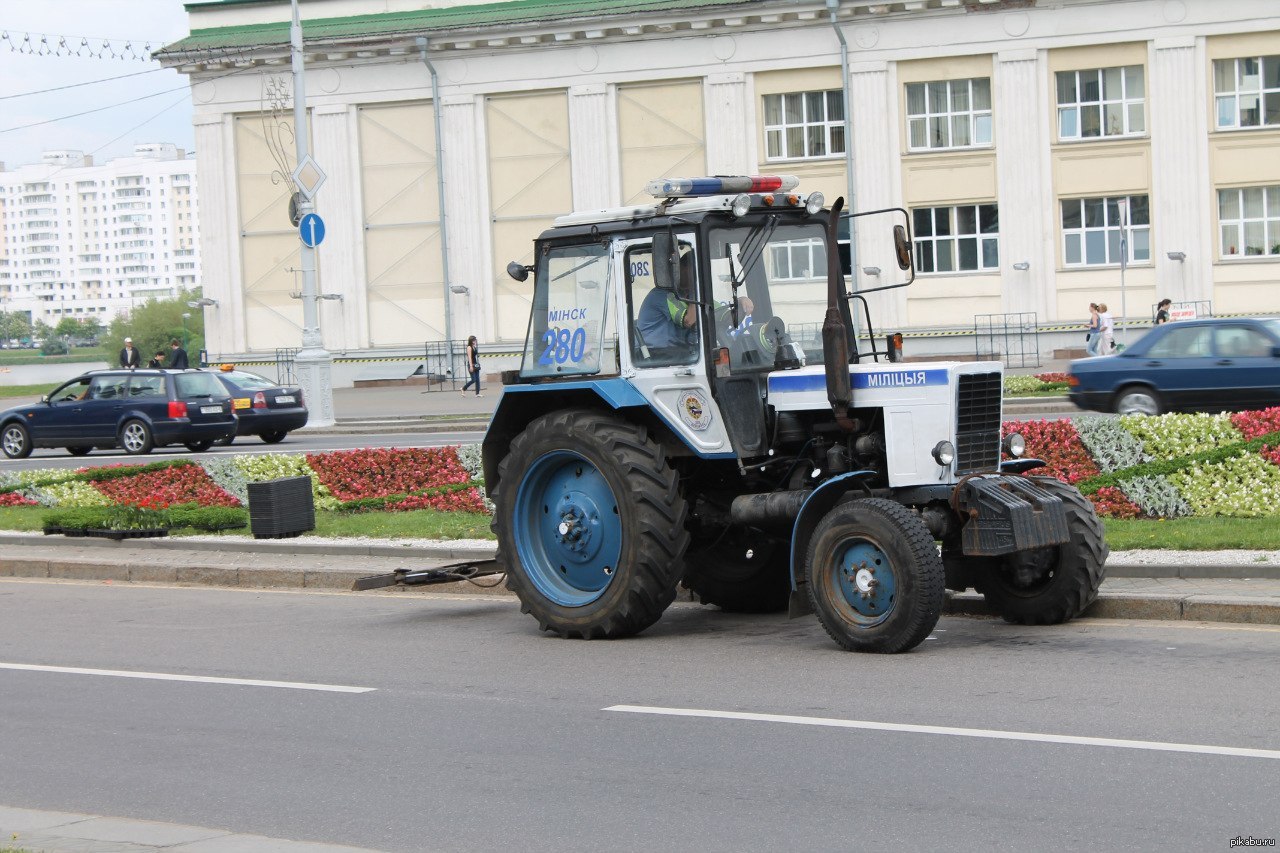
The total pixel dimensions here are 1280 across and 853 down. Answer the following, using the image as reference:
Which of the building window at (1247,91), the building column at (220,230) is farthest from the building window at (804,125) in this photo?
the building column at (220,230)

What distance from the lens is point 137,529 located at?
54.4 feet

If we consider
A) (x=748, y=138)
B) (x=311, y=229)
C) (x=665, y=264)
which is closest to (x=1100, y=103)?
(x=748, y=138)

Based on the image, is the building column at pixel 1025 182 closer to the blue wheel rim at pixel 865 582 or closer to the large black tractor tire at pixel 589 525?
the large black tractor tire at pixel 589 525

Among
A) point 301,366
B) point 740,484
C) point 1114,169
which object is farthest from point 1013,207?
point 740,484

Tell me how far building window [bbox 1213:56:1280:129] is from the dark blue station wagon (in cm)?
2730

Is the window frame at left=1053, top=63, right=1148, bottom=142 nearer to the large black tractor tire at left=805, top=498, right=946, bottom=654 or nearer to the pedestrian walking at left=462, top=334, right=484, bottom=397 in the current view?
the pedestrian walking at left=462, top=334, right=484, bottom=397

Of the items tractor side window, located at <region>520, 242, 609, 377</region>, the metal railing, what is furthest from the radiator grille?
the metal railing

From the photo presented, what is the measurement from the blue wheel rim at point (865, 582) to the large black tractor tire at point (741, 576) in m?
1.50

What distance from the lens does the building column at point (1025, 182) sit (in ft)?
144

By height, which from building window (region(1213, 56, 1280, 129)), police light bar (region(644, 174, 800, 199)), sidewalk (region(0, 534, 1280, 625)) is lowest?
sidewalk (region(0, 534, 1280, 625))

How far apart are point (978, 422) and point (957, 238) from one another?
35.7 meters

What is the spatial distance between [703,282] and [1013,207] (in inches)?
1400

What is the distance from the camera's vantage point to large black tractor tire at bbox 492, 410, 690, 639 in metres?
10.2

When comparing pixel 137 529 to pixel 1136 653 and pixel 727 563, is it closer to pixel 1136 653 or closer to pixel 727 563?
pixel 727 563
